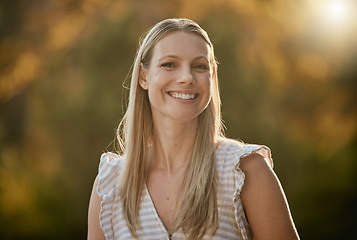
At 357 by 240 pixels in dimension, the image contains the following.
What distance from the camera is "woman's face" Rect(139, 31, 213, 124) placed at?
5.99ft

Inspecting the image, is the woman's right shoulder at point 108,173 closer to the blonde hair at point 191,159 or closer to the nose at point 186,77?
the blonde hair at point 191,159

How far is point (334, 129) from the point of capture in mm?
5652

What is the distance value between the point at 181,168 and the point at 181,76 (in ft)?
1.16

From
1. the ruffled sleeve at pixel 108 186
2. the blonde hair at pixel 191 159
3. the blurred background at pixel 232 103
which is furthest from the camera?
Answer: the blurred background at pixel 232 103

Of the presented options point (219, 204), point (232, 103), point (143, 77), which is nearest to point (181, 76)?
point (143, 77)

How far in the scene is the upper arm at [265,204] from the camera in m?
1.67

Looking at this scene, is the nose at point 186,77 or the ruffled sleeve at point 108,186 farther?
the ruffled sleeve at point 108,186

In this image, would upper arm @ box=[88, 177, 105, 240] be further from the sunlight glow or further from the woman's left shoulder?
the sunlight glow

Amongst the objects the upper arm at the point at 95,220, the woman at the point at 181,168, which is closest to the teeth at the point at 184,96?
the woman at the point at 181,168

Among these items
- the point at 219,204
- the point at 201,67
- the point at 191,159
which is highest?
the point at 201,67

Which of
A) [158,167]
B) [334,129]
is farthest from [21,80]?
[158,167]

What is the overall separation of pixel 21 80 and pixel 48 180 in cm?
136

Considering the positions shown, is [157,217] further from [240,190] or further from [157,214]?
[240,190]

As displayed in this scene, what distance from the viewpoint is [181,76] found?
5.98 feet
